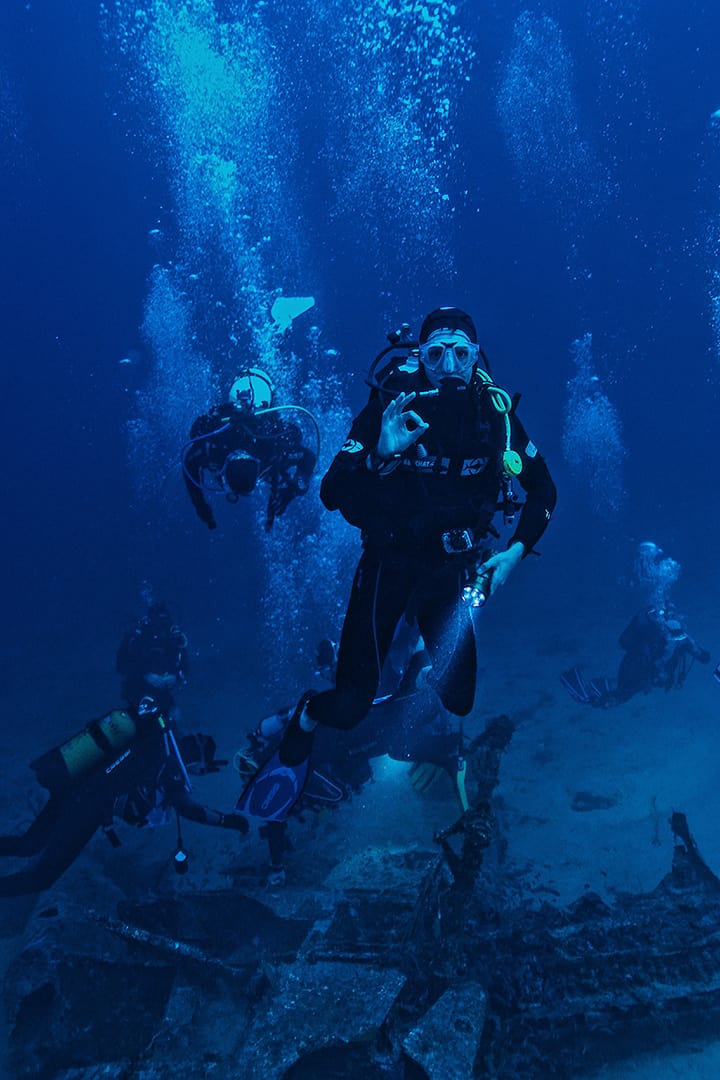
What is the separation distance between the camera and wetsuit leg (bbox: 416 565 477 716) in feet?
10.7

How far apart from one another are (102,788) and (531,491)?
4.52 metres

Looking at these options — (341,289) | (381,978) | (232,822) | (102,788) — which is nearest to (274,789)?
(381,978)

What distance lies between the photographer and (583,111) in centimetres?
5700

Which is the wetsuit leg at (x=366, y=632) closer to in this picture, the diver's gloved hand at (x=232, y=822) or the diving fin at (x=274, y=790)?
the diving fin at (x=274, y=790)

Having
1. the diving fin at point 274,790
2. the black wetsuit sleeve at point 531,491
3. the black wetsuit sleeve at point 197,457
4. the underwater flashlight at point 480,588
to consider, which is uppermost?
the black wetsuit sleeve at point 197,457

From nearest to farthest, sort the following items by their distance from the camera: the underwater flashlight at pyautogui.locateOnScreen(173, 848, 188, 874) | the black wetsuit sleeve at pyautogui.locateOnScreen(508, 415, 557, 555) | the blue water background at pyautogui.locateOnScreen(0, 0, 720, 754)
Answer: the black wetsuit sleeve at pyautogui.locateOnScreen(508, 415, 557, 555) → the underwater flashlight at pyautogui.locateOnScreen(173, 848, 188, 874) → the blue water background at pyautogui.locateOnScreen(0, 0, 720, 754)

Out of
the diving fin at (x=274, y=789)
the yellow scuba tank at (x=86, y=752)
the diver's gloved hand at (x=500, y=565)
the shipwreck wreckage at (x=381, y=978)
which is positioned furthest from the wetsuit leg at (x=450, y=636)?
the yellow scuba tank at (x=86, y=752)

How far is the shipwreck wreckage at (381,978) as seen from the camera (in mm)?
3104

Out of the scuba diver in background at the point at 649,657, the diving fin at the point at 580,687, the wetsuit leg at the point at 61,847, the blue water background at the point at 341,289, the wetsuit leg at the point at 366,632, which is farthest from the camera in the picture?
the blue water background at the point at 341,289

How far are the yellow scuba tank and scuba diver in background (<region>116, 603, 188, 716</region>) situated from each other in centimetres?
242

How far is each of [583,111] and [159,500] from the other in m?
57.9

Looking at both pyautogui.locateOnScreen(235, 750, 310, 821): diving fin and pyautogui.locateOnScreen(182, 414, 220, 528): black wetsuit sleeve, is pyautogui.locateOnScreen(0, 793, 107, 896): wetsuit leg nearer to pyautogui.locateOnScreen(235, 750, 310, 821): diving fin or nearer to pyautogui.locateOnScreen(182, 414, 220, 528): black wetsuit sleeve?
pyautogui.locateOnScreen(235, 750, 310, 821): diving fin

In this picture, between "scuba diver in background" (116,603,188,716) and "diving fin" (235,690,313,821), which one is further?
"scuba diver in background" (116,603,188,716)

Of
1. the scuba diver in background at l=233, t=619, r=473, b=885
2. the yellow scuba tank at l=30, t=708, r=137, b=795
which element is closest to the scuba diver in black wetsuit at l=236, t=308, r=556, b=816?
the scuba diver in background at l=233, t=619, r=473, b=885
